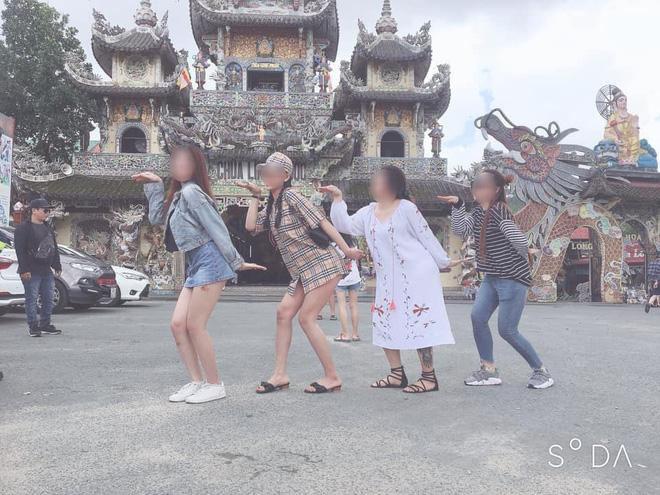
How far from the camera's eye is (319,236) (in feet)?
12.8

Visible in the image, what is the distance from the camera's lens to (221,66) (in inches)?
960

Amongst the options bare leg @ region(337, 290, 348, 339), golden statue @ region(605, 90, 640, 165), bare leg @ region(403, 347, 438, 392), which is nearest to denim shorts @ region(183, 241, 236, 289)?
bare leg @ region(403, 347, 438, 392)

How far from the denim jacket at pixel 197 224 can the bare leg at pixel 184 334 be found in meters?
0.36

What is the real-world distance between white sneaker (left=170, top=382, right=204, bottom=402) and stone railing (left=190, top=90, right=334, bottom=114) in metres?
20.3

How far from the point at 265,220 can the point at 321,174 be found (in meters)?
17.3

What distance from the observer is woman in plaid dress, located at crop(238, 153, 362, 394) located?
3.87 m

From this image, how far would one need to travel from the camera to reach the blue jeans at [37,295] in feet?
22.6

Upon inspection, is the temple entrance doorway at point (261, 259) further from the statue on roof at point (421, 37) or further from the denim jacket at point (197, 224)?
the denim jacket at point (197, 224)

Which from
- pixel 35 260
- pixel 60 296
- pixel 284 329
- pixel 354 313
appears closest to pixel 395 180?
pixel 284 329

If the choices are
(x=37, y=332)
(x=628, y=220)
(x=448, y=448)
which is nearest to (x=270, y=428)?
(x=448, y=448)

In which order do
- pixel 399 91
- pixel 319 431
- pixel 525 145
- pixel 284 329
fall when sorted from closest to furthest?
pixel 319 431
pixel 284 329
pixel 525 145
pixel 399 91

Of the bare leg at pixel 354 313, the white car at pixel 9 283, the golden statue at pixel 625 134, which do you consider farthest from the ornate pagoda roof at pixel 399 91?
the bare leg at pixel 354 313

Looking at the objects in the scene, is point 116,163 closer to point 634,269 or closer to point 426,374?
point 426,374

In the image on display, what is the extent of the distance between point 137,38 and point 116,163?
20.7ft
